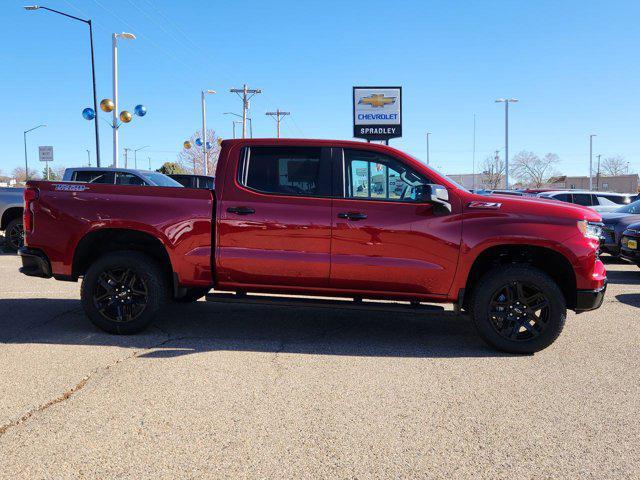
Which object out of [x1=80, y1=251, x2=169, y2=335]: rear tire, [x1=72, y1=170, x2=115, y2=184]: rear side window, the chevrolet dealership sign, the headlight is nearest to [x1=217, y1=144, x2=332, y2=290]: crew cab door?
[x1=80, y1=251, x2=169, y2=335]: rear tire

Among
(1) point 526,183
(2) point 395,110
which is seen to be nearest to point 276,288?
(2) point 395,110

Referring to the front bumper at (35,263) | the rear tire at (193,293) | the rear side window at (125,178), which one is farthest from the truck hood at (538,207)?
the rear side window at (125,178)

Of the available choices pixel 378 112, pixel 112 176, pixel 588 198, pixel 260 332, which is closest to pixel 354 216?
pixel 260 332

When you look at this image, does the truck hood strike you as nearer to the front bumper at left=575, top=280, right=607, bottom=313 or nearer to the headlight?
the headlight

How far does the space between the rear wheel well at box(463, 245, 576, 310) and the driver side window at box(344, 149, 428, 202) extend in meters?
0.94

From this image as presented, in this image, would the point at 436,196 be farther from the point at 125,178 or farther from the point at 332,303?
the point at 125,178

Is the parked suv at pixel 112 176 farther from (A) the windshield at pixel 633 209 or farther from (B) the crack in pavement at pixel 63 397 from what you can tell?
(A) the windshield at pixel 633 209

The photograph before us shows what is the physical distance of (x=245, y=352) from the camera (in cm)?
502

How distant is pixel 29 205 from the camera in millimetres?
5613

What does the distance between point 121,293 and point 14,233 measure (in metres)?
8.52

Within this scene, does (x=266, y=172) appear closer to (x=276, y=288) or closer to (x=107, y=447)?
(x=276, y=288)

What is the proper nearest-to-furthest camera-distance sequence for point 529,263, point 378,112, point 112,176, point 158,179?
1. point 529,263
2. point 112,176
3. point 158,179
4. point 378,112

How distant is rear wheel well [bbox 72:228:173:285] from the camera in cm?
560

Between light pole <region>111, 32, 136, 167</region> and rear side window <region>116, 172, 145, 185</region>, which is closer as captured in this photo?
rear side window <region>116, 172, 145, 185</region>
